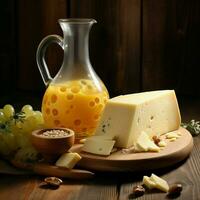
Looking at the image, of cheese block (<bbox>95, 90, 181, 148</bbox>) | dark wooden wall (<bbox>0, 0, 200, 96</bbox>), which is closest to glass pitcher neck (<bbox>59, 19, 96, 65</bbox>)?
cheese block (<bbox>95, 90, 181, 148</bbox>)

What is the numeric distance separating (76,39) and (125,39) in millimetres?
586

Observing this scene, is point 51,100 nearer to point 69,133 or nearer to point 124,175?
point 69,133

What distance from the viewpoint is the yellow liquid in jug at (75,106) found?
3.69ft

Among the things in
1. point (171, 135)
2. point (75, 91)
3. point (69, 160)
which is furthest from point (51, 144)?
point (171, 135)

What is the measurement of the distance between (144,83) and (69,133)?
0.75 meters

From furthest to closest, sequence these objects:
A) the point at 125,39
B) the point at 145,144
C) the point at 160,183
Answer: the point at 125,39
the point at 145,144
the point at 160,183

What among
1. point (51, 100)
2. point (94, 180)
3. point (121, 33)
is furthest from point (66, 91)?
point (121, 33)

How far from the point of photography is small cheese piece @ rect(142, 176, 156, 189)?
951mm

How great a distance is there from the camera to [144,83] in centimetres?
176

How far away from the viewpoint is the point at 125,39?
172 cm

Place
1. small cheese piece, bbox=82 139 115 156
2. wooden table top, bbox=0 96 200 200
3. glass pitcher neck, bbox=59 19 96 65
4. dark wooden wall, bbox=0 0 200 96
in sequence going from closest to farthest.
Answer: wooden table top, bbox=0 96 200 200 → small cheese piece, bbox=82 139 115 156 → glass pitcher neck, bbox=59 19 96 65 → dark wooden wall, bbox=0 0 200 96

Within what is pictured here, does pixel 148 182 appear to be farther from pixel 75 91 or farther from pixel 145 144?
pixel 75 91

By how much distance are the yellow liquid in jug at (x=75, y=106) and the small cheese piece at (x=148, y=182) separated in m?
0.22

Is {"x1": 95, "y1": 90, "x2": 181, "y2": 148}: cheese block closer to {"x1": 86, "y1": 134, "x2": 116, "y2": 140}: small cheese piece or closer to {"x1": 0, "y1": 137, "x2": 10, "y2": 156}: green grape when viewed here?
{"x1": 86, "y1": 134, "x2": 116, "y2": 140}: small cheese piece
